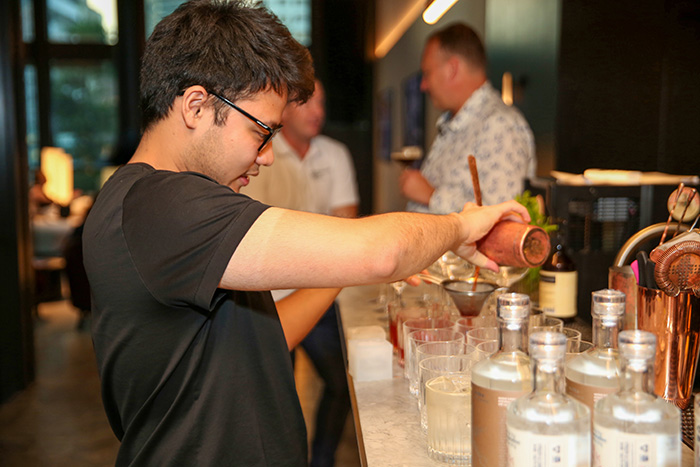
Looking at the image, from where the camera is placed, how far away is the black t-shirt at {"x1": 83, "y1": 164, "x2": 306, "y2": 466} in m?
0.99

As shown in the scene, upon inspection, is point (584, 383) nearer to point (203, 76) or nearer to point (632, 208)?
point (203, 76)

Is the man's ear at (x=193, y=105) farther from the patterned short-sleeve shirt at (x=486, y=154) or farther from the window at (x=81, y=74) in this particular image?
the window at (x=81, y=74)

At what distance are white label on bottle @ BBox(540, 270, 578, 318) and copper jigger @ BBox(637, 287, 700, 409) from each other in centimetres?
53

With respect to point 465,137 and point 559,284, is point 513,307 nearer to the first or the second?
point 559,284

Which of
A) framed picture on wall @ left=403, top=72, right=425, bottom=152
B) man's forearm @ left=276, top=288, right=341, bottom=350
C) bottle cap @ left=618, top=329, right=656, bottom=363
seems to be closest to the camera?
bottle cap @ left=618, top=329, right=656, bottom=363

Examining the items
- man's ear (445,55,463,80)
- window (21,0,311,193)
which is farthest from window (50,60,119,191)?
man's ear (445,55,463,80)

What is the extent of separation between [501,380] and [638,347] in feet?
0.65

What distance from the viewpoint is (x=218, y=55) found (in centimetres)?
116

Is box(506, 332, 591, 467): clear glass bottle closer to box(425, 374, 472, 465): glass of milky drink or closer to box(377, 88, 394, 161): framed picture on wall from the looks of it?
box(425, 374, 472, 465): glass of milky drink

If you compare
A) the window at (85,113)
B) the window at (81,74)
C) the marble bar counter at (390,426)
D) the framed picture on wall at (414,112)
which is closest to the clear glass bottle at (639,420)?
the marble bar counter at (390,426)

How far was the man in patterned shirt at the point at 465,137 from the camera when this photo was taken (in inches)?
114

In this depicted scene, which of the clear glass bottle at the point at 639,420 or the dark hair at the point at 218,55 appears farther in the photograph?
the dark hair at the point at 218,55

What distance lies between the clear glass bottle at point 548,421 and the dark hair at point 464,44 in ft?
8.64

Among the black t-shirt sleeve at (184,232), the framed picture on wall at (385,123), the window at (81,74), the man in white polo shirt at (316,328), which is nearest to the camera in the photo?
the black t-shirt sleeve at (184,232)
